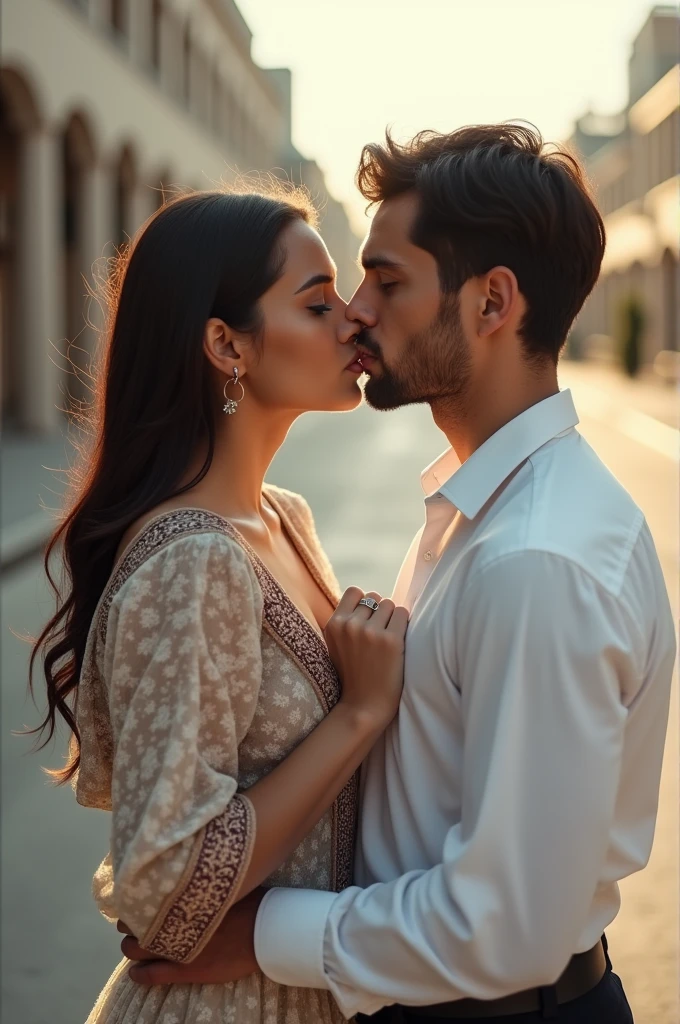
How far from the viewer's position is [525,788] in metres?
1.67

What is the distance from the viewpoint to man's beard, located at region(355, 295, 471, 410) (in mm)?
2217

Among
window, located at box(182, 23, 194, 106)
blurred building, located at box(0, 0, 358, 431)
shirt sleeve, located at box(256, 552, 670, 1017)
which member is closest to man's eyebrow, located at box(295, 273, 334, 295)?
shirt sleeve, located at box(256, 552, 670, 1017)

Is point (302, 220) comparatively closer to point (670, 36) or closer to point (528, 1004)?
point (528, 1004)

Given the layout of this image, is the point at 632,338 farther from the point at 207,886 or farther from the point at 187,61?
the point at 207,886

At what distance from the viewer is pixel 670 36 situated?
50219 mm

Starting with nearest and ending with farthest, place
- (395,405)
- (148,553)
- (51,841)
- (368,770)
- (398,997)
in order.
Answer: (398,997)
(148,553)
(368,770)
(395,405)
(51,841)

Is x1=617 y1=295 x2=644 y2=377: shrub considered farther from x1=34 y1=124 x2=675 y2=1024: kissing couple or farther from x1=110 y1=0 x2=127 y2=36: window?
x1=34 y1=124 x2=675 y2=1024: kissing couple

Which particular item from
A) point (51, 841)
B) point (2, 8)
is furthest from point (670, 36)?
point (51, 841)

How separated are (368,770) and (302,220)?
1.16 metres

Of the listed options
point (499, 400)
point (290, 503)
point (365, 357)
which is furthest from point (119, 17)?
point (499, 400)

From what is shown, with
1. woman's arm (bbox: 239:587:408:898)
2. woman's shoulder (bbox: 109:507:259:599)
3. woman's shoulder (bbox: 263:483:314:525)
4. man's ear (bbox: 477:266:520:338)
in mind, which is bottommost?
woman's arm (bbox: 239:587:408:898)

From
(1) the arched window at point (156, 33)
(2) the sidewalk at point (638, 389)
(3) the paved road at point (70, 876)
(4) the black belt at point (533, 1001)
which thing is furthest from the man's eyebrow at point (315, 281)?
(1) the arched window at point (156, 33)

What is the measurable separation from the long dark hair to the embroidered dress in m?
Result: 0.20

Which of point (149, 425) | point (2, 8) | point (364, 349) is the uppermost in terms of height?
point (2, 8)
